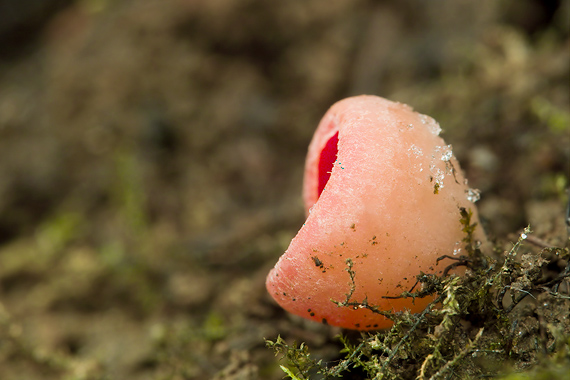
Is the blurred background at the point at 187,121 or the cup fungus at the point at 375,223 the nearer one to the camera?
the cup fungus at the point at 375,223

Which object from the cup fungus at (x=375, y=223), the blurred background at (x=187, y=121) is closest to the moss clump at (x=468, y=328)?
the cup fungus at (x=375, y=223)

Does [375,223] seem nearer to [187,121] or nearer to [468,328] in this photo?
[468,328]

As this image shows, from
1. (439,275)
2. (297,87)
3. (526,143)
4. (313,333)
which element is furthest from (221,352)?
(297,87)

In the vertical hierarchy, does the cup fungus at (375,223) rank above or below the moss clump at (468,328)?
above

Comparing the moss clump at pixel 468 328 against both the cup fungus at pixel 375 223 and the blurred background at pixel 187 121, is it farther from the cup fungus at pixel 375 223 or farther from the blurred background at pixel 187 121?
the blurred background at pixel 187 121
